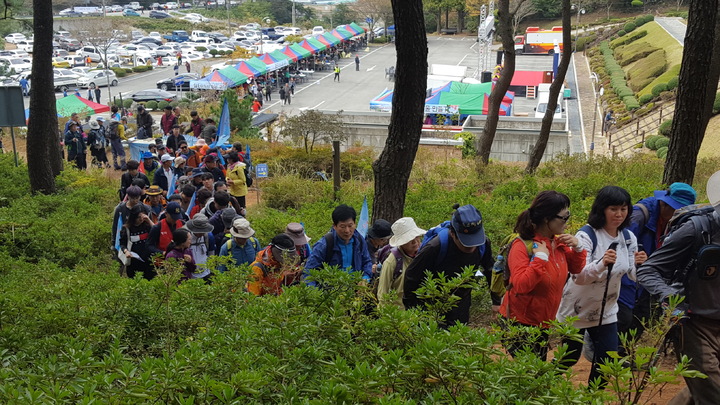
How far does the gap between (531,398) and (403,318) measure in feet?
2.70

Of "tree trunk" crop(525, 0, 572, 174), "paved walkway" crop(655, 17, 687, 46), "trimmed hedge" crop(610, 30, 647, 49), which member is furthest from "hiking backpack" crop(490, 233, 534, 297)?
"trimmed hedge" crop(610, 30, 647, 49)

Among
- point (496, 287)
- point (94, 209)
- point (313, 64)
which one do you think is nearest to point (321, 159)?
point (94, 209)

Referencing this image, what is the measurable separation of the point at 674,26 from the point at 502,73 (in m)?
46.5

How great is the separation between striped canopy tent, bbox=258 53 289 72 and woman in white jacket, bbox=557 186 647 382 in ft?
123

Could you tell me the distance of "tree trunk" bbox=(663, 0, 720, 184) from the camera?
8938mm

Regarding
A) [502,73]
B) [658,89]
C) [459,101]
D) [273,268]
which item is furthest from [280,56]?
[273,268]

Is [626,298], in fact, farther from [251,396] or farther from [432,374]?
[251,396]

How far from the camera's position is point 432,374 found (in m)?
3.12

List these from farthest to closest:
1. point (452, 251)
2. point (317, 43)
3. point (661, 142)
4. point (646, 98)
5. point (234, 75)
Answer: point (317, 43) < point (234, 75) < point (646, 98) < point (661, 142) < point (452, 251)

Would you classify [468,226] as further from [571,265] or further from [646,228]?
[646,228]

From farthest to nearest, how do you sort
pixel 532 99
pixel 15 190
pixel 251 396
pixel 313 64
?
pixel 313 64, pixel 532 99, pixel 15 190, pixel 251 396

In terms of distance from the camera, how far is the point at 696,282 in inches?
177

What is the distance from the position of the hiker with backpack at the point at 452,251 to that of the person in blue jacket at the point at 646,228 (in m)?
1.19

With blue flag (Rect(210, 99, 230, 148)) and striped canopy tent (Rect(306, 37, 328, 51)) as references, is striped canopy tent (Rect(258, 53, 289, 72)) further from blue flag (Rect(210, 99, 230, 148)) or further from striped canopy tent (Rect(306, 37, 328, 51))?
blue flag (Rect(210, 99, 230, 148))
